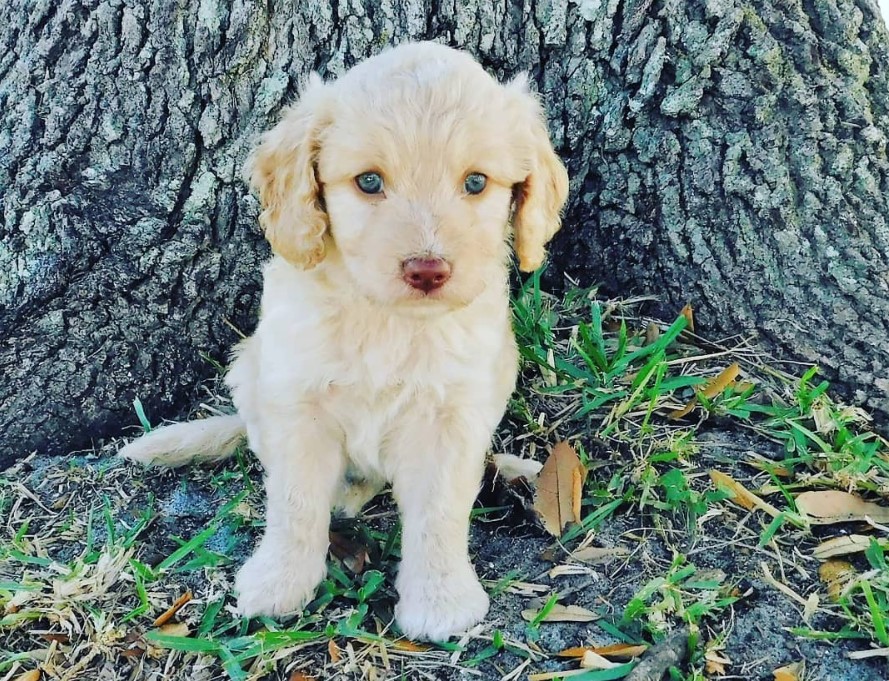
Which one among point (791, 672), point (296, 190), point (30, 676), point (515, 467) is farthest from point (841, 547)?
point (30, 676)

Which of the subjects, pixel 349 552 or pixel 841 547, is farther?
pixel 349 552

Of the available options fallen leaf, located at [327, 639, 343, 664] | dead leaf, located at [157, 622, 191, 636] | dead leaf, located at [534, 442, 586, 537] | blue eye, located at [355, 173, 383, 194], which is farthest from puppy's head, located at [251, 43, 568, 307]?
dead leaf, located at [157, 622, 191, 636]

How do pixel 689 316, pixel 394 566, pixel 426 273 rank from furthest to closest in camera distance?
pixel 689 316, pixel 394 566, pixel 426 273

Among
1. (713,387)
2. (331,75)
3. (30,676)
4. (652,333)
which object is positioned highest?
(331,75)

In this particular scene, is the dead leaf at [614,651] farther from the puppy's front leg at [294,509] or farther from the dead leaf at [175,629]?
the dead leaf at [175,629]

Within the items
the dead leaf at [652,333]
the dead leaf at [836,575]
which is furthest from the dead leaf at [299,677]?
the dead leaf at [652,333]

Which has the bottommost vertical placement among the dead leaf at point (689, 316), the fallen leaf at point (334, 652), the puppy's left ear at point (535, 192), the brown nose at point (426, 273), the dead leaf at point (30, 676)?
the dead leaf at point (30, 676)

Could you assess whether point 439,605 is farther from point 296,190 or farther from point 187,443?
point 296,190

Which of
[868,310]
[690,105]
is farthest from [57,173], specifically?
[868,310]
